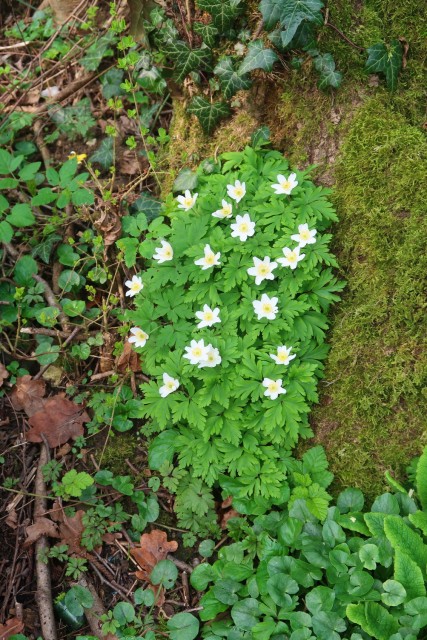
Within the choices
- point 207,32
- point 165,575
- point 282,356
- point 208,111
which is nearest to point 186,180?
point 208,111

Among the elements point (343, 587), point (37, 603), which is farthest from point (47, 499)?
point (343, 587)

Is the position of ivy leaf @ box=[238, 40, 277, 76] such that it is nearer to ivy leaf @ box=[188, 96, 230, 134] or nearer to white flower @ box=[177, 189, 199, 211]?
ivy leaf @ box=[188, 96, 230, 134]

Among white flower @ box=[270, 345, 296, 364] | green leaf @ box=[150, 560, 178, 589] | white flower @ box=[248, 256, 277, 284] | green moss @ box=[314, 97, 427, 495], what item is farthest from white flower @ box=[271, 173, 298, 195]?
green leaf @ box=[150, 560, 178, 589]

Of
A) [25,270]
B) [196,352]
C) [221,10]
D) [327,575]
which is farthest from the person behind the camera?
[25,270]

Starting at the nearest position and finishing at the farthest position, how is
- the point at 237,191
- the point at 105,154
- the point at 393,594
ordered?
1. the point at 393,594
2. the point at 237,191
3. the point at 105,154

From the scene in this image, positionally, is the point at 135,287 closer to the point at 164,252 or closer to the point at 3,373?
the point at 164,252

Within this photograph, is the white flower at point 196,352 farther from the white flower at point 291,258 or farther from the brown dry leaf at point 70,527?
the brown dry leaf at point 70,527
